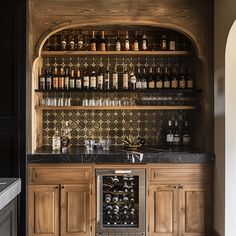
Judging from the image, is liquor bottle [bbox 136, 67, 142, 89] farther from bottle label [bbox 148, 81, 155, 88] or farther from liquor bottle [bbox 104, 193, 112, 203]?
liquor bottle [bbox 104, 193, 112, 203]

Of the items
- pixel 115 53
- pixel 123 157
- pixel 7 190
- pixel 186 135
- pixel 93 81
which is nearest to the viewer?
pixel 7 190

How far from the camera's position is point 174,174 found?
388cm

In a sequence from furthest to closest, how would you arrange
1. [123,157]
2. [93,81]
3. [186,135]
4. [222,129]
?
[186,135]
[93,81]
[123,157]
[222,129]

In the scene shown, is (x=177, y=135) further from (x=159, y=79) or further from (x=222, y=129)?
(x=222, y=129)

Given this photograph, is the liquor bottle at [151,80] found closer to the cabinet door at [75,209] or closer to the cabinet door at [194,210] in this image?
the cabinet door at [194,210]

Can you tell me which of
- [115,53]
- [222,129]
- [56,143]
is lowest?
[56,143]

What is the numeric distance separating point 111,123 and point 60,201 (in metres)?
1.25

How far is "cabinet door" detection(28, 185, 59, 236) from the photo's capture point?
3.86 metres

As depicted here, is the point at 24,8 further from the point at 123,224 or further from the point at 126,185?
the point at 123,224

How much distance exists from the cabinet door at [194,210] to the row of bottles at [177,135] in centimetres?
79

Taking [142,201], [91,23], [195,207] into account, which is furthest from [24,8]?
[195,207]

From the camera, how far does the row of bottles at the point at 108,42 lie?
4340 mm

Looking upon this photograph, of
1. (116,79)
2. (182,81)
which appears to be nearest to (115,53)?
(116,79)

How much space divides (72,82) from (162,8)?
136 cm
